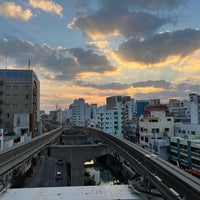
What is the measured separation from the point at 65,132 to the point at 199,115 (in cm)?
3749

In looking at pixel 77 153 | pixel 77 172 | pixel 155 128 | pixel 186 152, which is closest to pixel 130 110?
pixel 155 128

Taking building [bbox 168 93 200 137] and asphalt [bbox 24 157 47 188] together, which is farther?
building [bbox 168 93 200 137]

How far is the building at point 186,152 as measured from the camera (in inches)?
1438

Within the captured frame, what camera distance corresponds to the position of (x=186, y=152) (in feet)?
128

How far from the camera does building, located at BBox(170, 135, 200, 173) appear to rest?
36.5m

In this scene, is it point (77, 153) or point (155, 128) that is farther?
point (155, 128)

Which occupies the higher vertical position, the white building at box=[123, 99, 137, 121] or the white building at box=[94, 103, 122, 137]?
the white building at box=[123, 99, 137, 121]

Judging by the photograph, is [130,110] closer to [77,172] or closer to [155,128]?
[155,128]

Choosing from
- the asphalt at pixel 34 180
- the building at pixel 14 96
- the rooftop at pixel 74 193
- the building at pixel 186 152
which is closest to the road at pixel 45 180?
the asphalt at pixel 34 180

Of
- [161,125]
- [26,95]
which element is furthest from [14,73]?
[161,125]

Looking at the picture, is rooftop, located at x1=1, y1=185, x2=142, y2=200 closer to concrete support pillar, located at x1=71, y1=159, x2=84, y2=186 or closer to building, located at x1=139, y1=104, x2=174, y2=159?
concrete support pillar, located at x1=71, y1=159, x2=84, y2=186

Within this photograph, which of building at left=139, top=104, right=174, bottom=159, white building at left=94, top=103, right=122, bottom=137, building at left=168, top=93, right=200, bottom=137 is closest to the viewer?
building at left=139, top=104, right=174, bottom=159

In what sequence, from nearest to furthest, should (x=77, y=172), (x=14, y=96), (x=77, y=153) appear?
(x=77, y=172), (x=77, y=153), (x=14, y=96)

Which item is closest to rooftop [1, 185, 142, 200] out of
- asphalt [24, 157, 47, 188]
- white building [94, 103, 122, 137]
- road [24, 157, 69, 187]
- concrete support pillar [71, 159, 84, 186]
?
concrete support pillar [71, 159, 84, 186]
